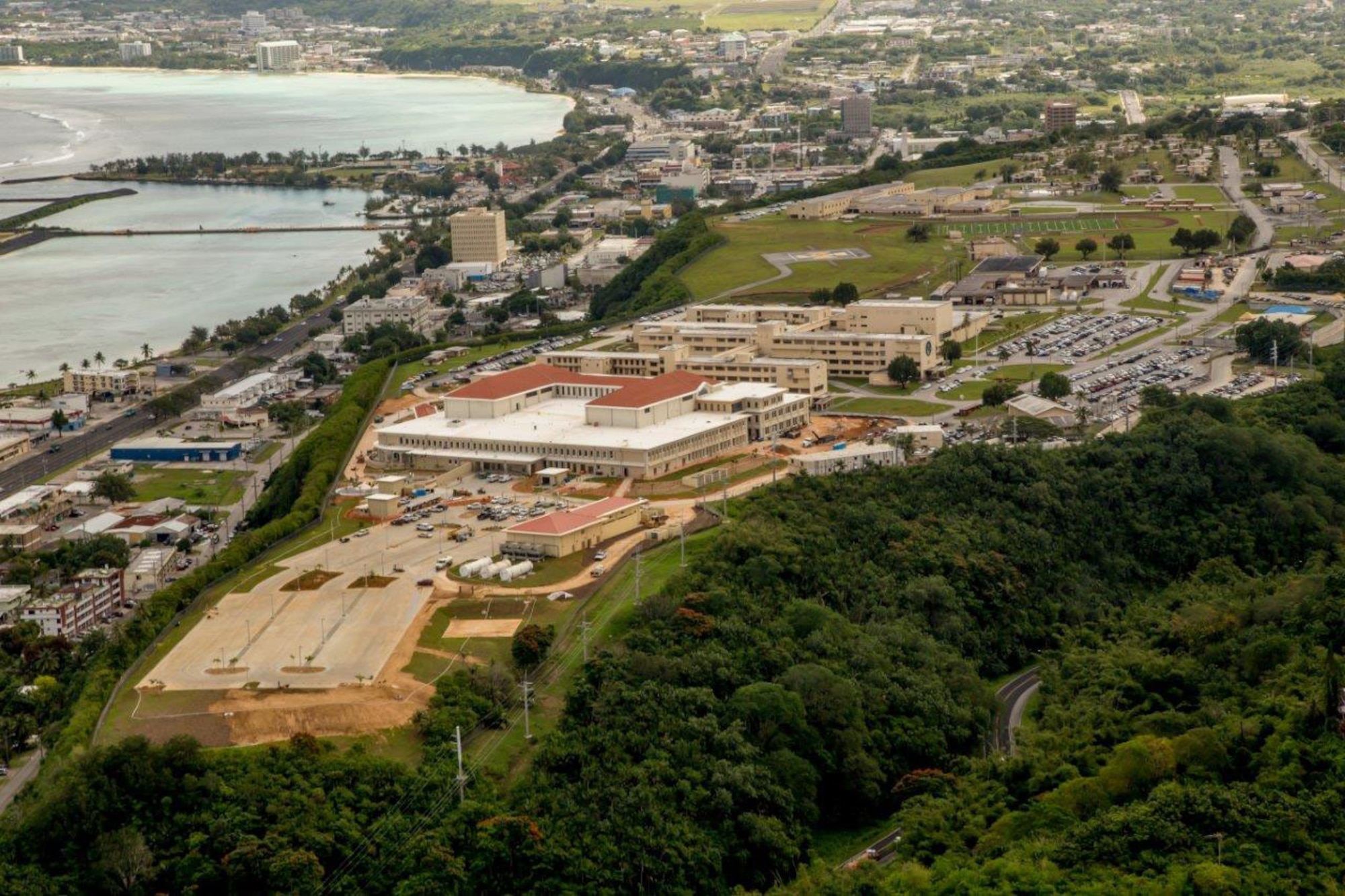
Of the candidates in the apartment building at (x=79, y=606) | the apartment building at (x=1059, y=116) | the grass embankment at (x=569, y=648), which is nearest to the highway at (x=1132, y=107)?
the apartment building at (x=1059, y=116)

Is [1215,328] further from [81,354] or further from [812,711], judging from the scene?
[81,354]

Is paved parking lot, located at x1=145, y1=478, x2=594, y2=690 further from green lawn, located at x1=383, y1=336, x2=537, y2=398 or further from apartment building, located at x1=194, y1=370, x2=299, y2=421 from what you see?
apartment building, located at x1=194, y1=370, x2=299, y2=421

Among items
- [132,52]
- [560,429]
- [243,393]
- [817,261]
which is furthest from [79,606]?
[132,52]

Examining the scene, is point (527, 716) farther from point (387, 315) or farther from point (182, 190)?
point (182, 190)

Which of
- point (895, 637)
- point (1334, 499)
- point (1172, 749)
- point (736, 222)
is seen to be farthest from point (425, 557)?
point (736, 222)

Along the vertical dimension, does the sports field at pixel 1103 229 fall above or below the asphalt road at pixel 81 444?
above

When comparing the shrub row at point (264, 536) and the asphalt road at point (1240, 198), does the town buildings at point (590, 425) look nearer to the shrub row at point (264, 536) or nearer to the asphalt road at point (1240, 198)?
the shrub row at point (264, 536)
